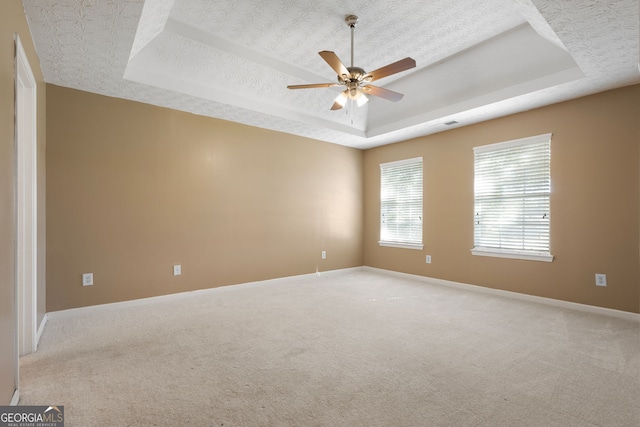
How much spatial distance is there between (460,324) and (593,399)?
129 cm

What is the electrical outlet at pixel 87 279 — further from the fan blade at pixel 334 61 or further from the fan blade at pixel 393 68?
the fan blade at pixel 393 68

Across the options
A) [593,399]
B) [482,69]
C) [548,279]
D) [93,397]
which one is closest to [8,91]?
[93,397]

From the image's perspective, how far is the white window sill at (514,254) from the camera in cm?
385

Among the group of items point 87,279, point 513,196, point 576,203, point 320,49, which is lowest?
point 87,279

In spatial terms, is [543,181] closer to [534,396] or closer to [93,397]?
[534,396]

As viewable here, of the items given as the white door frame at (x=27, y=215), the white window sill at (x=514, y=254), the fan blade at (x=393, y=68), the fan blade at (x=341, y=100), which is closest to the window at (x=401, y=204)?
the white window sill at (x=514, y=254)

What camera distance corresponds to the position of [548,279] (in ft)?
12.5

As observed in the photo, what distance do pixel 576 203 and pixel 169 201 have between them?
5036 mm

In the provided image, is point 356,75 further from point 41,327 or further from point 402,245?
point 41,327

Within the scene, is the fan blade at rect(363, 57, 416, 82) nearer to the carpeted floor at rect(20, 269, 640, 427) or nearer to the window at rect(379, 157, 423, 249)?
the carpeted floor at rect(20, 269, 640, 427)

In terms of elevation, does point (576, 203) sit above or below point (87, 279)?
above

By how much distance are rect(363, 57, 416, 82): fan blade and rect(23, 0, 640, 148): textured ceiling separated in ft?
2.06

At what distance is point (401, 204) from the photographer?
5.62 m

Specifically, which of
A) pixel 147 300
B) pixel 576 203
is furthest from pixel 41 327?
pixel 576 203
